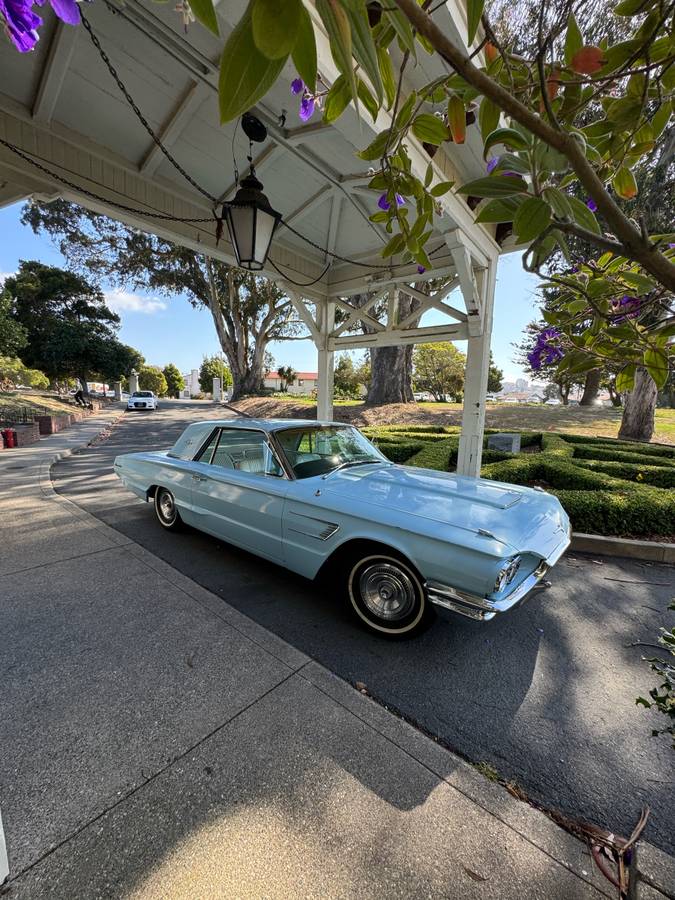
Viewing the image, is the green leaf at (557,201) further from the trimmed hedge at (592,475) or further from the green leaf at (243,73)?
the trimmed hedge at (592,475)

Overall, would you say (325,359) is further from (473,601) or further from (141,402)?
(141,402)

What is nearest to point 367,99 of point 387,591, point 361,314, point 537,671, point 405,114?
point 405,114

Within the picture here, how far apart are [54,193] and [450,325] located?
17.3ft

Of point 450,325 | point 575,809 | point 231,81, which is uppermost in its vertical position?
point 450,325

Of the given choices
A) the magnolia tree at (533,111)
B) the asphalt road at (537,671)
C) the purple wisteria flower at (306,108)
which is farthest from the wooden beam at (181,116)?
the asphalt road at (537,671)

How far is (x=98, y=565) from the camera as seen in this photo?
366 centimetres

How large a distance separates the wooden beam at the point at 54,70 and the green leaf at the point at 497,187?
13.4 feet

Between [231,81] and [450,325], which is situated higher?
[450,325]

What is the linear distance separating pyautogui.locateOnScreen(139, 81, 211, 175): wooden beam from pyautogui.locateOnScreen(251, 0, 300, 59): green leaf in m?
3.93

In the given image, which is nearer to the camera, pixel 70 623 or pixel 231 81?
pixel 231 81

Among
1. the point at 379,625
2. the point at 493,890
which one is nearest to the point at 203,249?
the point at 379,625

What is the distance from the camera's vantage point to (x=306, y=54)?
0.55 m

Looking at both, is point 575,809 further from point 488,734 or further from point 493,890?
point 493,890

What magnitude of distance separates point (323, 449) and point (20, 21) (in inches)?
126
